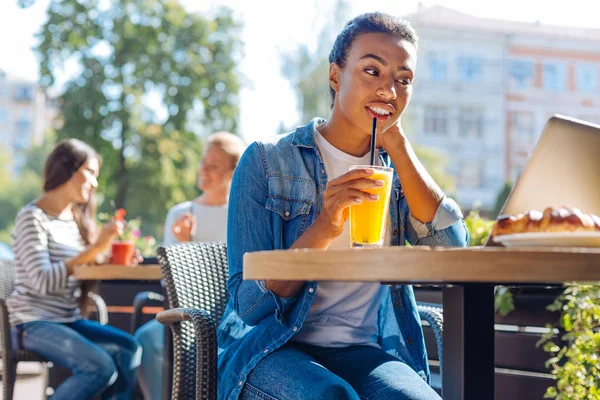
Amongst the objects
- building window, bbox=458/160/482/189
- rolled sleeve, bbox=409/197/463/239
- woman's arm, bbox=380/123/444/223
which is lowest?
rolled sleeve, bbox=409/197/463/239

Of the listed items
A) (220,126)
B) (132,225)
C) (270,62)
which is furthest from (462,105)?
(132,225)

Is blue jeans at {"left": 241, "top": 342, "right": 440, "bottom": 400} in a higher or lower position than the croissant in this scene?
lower

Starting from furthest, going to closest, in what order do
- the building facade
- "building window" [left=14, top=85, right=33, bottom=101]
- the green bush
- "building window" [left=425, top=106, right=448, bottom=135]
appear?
"building window" [left=14, top=85, right=33, bottom=101] → "building window" [left=425, top=106, right=448, bottom=135] → the building facade → the green bush

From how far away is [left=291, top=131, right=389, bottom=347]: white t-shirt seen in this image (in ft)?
5.94

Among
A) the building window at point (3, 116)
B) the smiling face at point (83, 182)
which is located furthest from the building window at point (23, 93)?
the smiling face at point (83, 182)

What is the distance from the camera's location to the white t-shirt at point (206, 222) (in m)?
4.20

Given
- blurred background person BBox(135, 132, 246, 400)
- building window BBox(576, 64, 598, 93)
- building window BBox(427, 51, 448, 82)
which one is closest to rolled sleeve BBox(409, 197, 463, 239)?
blurred background person BBox(135, 132, 246, 400)

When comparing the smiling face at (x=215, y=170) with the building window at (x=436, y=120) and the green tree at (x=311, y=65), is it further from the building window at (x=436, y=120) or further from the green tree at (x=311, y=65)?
the building window at (x=436, y=120)

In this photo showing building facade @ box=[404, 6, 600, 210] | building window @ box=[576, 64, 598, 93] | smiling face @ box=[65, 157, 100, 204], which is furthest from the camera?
building window @ box=[576, 64, 598, 93]

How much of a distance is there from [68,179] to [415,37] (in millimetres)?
2234

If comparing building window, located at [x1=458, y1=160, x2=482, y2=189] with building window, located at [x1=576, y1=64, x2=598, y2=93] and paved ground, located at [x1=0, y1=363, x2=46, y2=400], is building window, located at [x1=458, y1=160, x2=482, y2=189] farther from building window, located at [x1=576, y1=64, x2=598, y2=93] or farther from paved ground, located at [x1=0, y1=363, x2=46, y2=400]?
paved ground, located at [x1=0, y1=363, x2=46, y2=400]

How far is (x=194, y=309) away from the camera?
1.84 metres

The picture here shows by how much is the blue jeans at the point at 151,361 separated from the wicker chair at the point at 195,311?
1591 millimetres

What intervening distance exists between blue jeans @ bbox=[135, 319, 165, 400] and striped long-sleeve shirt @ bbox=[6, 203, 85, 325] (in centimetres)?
47
